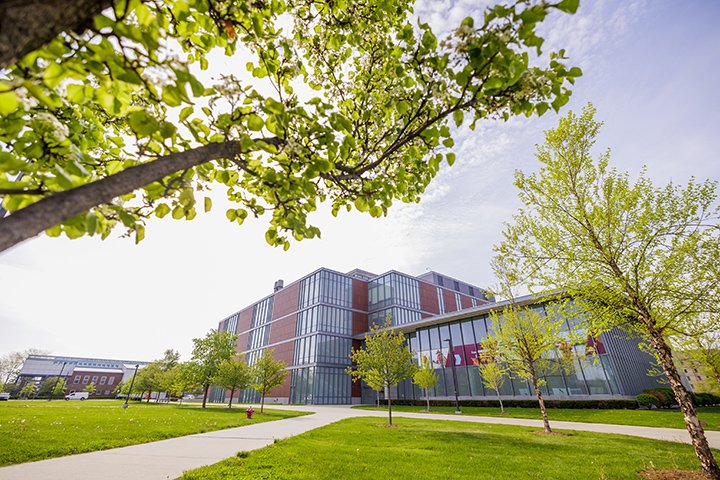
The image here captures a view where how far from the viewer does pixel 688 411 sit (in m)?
7.05

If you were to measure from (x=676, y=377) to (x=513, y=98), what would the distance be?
9.52 meters

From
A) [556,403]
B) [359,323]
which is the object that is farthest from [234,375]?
[556,403]

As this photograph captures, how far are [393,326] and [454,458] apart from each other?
3217 cm

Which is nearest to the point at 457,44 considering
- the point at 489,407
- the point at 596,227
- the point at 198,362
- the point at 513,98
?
the point at 513,98

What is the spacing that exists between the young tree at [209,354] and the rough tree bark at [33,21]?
124 feet

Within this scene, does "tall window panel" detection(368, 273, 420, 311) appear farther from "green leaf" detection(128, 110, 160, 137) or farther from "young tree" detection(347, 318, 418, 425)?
"green leaf" detection(128, 110, 160, 137)

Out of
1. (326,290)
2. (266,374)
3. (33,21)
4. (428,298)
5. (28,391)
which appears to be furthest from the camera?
(28,391)

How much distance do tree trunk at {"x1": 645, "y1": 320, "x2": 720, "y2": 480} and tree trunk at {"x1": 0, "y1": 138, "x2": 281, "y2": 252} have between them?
10.5 m

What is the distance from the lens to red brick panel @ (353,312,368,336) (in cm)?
4644

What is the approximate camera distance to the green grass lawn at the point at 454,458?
6422 mm

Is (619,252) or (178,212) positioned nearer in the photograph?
(178,212)

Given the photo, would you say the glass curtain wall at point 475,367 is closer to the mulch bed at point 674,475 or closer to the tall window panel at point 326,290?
the tall window panel at point 326,290

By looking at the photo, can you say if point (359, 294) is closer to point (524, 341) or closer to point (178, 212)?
point (524, 341)

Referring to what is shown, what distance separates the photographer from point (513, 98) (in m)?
2.24
